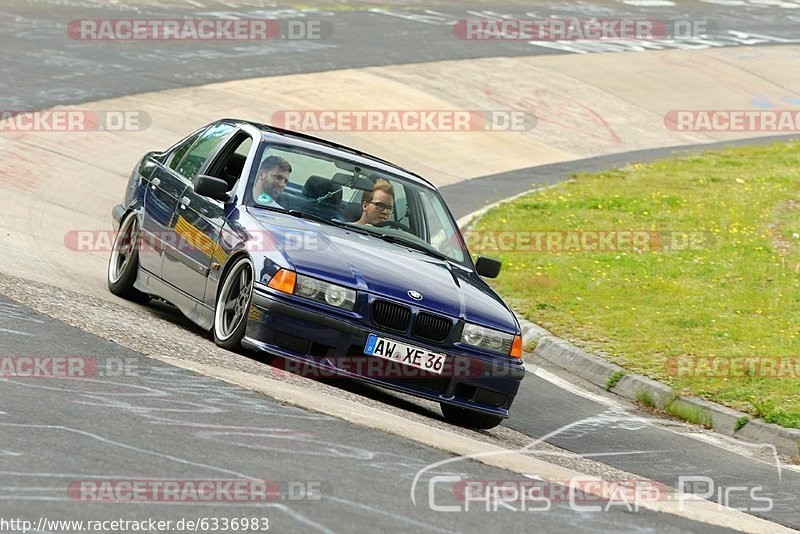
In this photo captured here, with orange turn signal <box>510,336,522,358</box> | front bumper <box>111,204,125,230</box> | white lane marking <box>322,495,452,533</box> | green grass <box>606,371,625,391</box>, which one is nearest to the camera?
white lane marking <box>322,495,452,533</box>

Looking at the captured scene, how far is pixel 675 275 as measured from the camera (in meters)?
14.7

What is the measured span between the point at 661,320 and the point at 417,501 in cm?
743

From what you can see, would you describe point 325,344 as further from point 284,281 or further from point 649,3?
point 649,3

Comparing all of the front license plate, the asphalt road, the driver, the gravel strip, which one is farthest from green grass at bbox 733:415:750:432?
the driver

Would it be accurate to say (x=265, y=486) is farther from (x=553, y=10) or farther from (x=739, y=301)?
(x=553, y=10)

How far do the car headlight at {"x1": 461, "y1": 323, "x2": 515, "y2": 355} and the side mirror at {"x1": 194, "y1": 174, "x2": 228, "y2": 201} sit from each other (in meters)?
2.06

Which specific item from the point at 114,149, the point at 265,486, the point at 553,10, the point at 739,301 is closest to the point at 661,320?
the point at 739,301

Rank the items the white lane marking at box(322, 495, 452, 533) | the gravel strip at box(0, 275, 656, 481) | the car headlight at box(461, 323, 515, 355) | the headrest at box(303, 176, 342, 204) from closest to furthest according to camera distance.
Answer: the white lane marking at box(322, 495, 452, 533) → the gravel strip at box(0, 275, 656, 481) → the car headlight at box(461, 323, 515, 355) → the headrest at box(303, 176, 342, 204)

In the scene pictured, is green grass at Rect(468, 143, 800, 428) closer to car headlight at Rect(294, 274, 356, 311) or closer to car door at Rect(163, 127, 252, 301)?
car headlight at Rect(294, 274, 356, 311)

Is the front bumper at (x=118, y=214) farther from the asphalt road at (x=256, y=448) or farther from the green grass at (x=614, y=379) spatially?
Result: the green grass at (x=614, y=379)

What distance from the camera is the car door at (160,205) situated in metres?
10.2

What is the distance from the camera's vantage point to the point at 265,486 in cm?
575

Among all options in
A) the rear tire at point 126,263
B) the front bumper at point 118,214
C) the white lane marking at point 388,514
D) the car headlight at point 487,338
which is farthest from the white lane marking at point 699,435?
the white lane marking at point 388,514

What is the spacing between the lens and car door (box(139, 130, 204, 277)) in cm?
1016
